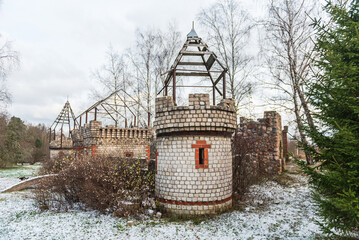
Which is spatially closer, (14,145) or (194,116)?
(194,116)

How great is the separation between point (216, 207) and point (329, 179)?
14.0ft

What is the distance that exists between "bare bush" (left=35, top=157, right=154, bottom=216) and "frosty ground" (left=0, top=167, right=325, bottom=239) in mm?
Result: 424

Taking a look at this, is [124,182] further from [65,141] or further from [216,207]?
[65,141]

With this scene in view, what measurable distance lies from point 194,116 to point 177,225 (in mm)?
3694

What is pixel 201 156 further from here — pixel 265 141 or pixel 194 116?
pixel 265 141

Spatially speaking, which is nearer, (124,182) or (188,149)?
(188,149)

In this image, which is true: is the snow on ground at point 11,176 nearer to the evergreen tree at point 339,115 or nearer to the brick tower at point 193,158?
the brick tower at point 193,158

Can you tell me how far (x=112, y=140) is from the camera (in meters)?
15.8

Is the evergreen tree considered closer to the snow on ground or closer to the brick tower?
the brick tower

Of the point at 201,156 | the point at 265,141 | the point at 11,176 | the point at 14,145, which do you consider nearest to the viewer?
the point at 201,156

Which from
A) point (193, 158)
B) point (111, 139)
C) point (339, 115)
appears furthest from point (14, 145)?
point (339, 115)

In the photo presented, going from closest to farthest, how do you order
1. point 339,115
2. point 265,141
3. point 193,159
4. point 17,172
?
1. point 339,115
2. point 193,159
3. point 265,141
4. point 17,172

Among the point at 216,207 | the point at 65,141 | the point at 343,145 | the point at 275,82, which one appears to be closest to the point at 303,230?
the point at 216,207

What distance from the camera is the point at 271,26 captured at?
565 inches
